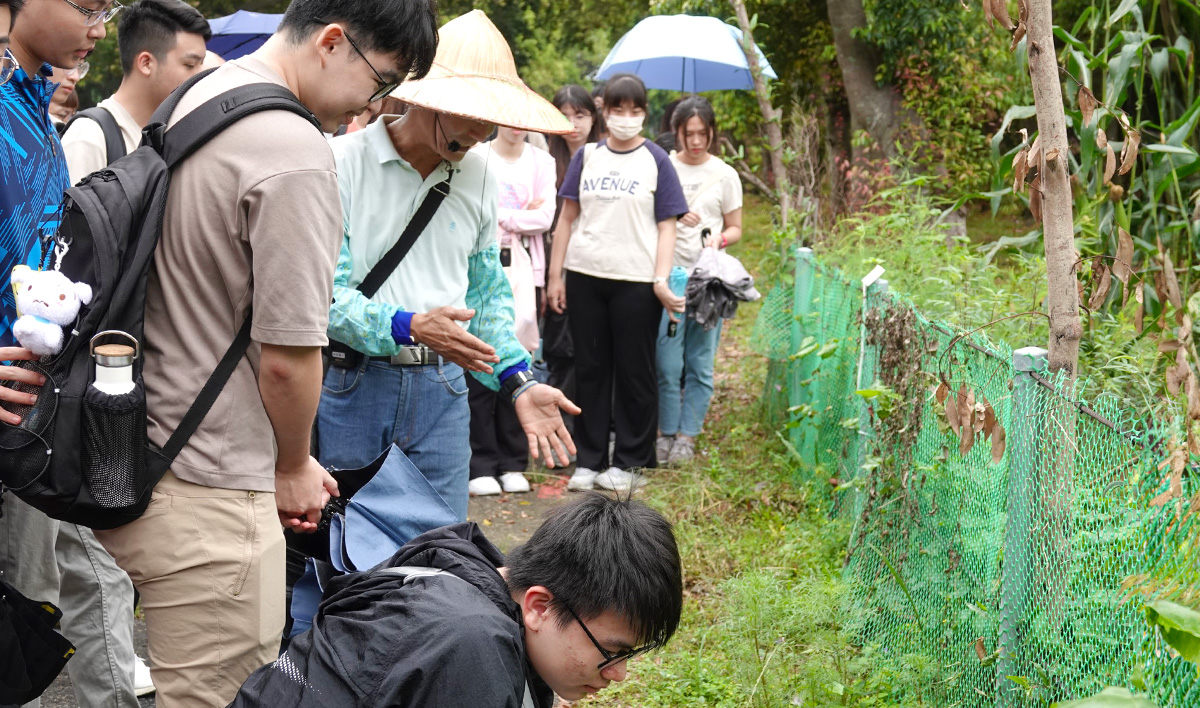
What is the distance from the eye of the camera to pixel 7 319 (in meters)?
2.31

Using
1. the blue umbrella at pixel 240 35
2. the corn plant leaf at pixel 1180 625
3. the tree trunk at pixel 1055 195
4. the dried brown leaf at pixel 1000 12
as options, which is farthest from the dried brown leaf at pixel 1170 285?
the blue umbrella at pixel 240 35

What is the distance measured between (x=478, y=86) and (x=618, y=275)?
285cm

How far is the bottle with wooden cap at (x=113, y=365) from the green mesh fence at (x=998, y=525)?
1836 millimetres

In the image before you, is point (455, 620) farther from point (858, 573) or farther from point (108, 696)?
point (858, 573)

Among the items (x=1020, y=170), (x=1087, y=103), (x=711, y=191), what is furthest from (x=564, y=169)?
(x=1020, y=170)

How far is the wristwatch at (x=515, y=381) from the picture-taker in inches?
122

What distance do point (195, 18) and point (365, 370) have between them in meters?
1.57

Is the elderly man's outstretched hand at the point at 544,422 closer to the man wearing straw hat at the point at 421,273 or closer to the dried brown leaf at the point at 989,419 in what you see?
the man wearing straw hat at the point at 421,273

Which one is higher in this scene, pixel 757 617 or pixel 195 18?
pixel 195 18

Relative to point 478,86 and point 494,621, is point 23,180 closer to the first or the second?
point 478,86

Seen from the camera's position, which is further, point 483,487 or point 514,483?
point 514,483

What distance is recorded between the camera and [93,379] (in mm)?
1934

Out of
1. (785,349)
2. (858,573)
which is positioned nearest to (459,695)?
(858,573)

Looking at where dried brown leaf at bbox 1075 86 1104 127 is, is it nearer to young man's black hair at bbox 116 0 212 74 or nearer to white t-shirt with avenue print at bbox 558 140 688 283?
young man's black hair at bbox 116 0 212 74
